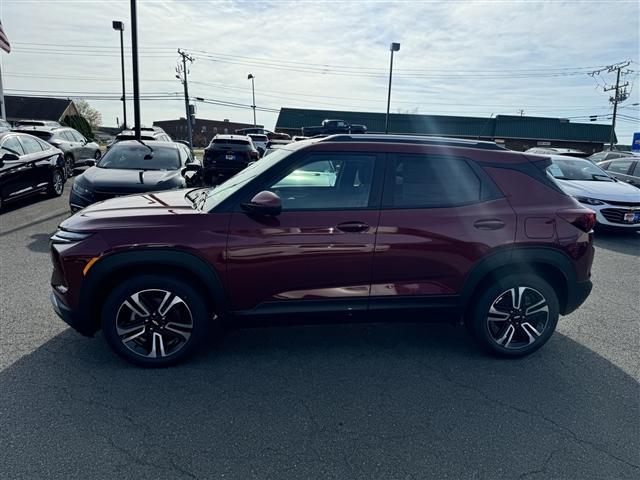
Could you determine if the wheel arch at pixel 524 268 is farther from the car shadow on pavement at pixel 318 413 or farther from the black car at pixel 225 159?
the black car at pixel 225 159

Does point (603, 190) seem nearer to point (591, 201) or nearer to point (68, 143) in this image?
point (591, 201)

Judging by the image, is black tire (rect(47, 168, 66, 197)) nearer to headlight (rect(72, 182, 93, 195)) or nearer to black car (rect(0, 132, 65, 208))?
black car (rect(0, 132, 65, 208))

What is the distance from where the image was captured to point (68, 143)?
47.3 ft

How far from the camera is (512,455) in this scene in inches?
103

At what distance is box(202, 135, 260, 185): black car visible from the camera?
1326 centimetres

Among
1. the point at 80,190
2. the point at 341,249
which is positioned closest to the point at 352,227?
the point at 341,249

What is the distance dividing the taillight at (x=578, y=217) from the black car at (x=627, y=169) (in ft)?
33.6

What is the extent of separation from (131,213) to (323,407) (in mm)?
2063

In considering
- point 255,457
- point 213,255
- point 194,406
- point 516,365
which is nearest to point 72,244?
point 213,255

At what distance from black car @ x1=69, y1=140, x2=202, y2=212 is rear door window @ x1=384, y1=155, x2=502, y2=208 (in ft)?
15.6

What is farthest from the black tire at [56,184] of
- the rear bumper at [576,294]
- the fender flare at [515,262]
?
the rear bumper at [576,294]

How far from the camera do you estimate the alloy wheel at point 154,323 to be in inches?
130

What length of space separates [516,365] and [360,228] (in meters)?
1.81

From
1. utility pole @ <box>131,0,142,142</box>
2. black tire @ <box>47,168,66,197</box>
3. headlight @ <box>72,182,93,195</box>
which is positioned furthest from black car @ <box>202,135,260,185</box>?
headlight @ <box>72,182,93,195</box>
